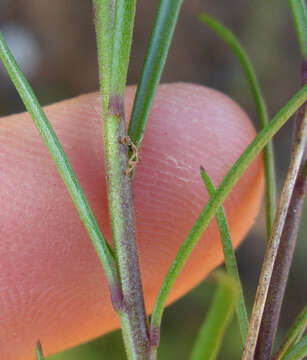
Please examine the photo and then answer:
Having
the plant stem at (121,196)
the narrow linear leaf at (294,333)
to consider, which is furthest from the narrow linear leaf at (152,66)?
the narrow linear leaf at (294,333)

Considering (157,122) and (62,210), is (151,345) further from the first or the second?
(157,122)

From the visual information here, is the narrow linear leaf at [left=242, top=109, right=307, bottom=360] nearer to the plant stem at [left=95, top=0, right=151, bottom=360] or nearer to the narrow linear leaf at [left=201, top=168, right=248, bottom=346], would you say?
the narrow linear leaf at [left=201, top=168, right=248, bottom=346]

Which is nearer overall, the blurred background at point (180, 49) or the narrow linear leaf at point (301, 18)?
the narrow linear leaf at point (301, 18)

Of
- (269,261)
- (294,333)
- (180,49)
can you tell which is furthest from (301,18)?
(180,49)

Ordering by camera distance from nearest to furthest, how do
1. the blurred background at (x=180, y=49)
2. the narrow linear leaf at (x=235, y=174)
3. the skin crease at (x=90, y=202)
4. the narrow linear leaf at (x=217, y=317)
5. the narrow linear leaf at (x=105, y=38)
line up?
the narrow linear leaf at (x=217, y=317) → the narrow linear leaf at (x=235, y=174) → the narrow linear leaf at (x=105, y=38) → the skin crease at (x=90, y=202) → the blurred background at (x=180, y=49)

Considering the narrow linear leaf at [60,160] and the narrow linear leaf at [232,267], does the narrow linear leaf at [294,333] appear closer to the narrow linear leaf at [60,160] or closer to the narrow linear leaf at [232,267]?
the narrow linear leaf at [232,267]

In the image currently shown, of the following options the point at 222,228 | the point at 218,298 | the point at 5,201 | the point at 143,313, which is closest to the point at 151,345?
the point at 143,313
